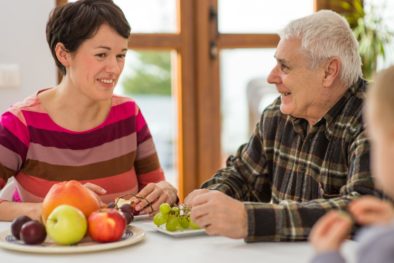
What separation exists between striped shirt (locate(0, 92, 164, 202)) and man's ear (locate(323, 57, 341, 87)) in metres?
0.68

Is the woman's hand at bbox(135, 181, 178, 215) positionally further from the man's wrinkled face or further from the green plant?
the green plant

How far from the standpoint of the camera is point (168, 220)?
1721mm

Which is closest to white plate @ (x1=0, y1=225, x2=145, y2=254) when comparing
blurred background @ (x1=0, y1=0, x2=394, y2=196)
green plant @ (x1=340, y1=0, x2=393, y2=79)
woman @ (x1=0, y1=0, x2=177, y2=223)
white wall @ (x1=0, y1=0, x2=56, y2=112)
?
woman @ (x1=0, y1=0, x2=177, y2=223)

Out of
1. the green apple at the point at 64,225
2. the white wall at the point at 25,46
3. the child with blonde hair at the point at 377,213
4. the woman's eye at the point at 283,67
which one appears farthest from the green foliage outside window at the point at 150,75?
the child with blonde hair at the point at 377,213

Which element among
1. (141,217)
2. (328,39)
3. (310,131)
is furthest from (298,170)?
(141,217)

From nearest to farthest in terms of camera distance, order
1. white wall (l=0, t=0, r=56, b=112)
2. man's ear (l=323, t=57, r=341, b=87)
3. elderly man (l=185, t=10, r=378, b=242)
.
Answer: elderly man (l=185, t=10, r=378, b=242) → man's ear (l=323, t=57, r=341, b=87) → white wall (l=0, t=0, r=56, b=112)

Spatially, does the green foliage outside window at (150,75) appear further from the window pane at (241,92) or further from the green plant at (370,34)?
the green plant at (370,34)

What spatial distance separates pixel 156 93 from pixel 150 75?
12 cm

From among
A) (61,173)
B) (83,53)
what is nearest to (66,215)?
(61,173)

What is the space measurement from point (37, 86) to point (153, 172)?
158 cm

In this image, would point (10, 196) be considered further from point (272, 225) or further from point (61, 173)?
point (272, 225)

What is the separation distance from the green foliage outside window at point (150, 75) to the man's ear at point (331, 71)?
227 centimetres

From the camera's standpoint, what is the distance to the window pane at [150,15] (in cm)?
414

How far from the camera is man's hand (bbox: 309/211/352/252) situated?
90 cm
